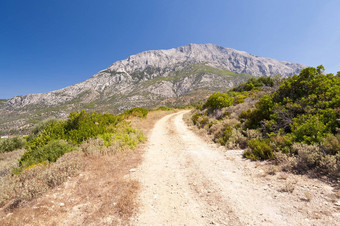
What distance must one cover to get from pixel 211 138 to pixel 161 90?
17988cm

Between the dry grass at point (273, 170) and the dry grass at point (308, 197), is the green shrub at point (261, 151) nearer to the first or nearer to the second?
the dry grass at point (273, 170)

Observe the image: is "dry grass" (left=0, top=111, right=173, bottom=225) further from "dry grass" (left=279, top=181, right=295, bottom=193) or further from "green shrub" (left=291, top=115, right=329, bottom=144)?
"green shrub" (left=291, top=115, right=329, bottom=144)

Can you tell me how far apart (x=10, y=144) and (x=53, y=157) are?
13426 millimetres

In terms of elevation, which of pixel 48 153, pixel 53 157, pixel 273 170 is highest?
pixel 48 153

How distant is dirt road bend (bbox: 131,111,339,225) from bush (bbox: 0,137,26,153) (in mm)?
16553

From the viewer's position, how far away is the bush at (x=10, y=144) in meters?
13.3

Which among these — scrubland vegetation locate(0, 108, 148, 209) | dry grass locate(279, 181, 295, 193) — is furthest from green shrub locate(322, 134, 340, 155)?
scrubland vegetation locate(0, 108, 148, 209)

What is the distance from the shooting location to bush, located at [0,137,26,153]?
1330 cm

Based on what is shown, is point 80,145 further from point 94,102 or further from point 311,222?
point 94,102

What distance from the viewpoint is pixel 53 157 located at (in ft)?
19.7

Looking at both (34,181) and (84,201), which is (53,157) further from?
(84,201)

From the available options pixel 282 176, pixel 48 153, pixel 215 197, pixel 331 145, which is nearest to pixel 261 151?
pixel 282 176

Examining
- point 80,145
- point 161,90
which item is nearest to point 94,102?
point 161,90

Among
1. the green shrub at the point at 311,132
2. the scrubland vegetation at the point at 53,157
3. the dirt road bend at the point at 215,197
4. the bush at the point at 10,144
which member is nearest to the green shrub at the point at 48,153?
the scrubland vegetation at the point at 53,157
